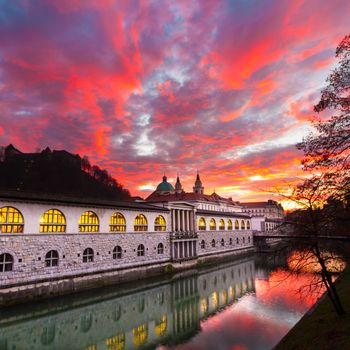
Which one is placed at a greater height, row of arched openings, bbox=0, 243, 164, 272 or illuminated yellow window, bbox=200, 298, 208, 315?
row of arched openings, bbox=0, 243, 164, 272

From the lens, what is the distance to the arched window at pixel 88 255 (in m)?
36.3

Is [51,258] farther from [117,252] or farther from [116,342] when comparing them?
[116,342]

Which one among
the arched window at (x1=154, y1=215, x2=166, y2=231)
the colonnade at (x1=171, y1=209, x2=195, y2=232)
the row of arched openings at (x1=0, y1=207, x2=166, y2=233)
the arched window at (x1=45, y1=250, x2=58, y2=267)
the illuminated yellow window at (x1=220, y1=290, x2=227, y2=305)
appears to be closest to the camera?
the row of arched openings at (x1=0, y1=207, x2=166, y2=233)

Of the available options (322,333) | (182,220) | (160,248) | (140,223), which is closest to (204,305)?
(140,223)

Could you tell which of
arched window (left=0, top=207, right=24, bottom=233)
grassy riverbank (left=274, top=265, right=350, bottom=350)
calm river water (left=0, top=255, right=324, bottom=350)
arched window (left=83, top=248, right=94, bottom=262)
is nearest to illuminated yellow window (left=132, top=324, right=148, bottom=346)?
calm river water (left=0, top=255, right=324, bottom=350)

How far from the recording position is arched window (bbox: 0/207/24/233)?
28962mm

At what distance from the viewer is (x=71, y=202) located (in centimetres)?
3494

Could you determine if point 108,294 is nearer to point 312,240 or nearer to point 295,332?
point 295,332

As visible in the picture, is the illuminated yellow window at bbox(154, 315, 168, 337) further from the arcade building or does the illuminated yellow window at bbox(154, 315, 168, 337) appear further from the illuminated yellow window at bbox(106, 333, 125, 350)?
the arcade building

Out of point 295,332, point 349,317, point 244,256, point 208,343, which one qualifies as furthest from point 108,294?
point 244,256

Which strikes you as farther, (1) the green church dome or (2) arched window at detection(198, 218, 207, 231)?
(1) the green church dome

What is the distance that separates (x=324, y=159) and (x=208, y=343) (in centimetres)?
1497

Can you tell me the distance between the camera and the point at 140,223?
152ft

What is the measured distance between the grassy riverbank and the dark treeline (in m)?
77.3
